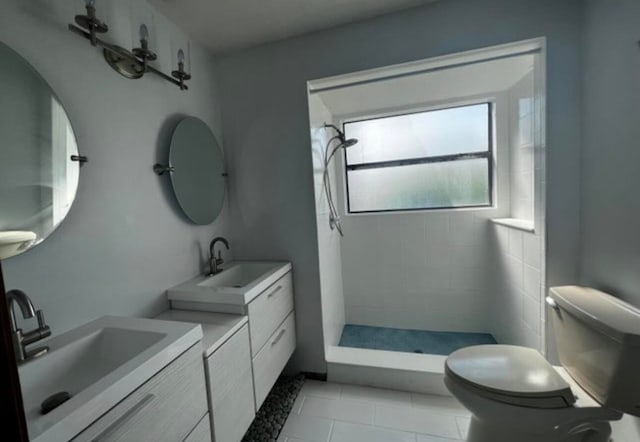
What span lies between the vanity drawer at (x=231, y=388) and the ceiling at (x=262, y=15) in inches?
65.5

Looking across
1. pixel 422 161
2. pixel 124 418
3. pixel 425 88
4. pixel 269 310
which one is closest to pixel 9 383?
pixel 124 418

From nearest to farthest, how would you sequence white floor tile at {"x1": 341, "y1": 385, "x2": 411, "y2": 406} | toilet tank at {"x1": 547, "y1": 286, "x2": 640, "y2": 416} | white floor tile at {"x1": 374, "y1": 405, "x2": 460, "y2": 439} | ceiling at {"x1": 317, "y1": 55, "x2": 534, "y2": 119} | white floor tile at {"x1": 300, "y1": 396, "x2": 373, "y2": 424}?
toilet tank at {"x1": 547, "y1": 286, "x2": 640, "y2": 416}
white floor tile at {"x1": 374, "y1": 405, "x2": 460, "y2": 439}
white floor tile at {"x1": 300, "y1": 396, "x2": 373, "y2": 424}
white floor tile at {"x1": 341, "y1": 385, "x2": 411, "y2": 406}
ceiling at {"x1": 317, "y1": 55, "x2": 534, "y2": 119}

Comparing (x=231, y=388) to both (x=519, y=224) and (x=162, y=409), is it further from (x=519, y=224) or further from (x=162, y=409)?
(x=519, y=224)

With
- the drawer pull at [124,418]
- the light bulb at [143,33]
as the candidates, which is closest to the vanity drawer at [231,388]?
the drawer pull at [124,418]

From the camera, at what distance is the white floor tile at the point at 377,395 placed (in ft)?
5.63

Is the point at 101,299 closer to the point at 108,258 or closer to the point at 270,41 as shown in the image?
the point at 108,258

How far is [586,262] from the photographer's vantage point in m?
1.44

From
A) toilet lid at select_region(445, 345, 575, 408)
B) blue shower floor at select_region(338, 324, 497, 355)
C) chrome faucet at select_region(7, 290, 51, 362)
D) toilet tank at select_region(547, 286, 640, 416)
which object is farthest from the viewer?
blue shower floor at select_region(338, 324, 497, 355)

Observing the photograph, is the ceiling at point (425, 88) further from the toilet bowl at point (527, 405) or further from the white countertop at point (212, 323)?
the toilet bowl at point (527, 405)

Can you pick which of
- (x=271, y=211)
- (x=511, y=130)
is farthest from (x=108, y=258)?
(x=511, y=130)

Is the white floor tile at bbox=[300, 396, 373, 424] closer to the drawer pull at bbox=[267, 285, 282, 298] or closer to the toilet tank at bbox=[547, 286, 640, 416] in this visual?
the drawer pull at bbox=[267, 285, 282, 298]

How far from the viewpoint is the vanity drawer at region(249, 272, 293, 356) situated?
4.53 ft

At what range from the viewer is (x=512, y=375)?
1174 mm

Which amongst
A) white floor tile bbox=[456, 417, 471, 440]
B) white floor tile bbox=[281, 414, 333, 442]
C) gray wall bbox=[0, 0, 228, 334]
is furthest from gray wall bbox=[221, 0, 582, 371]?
white floor tile bbox=[456, 417, 471, 440]
